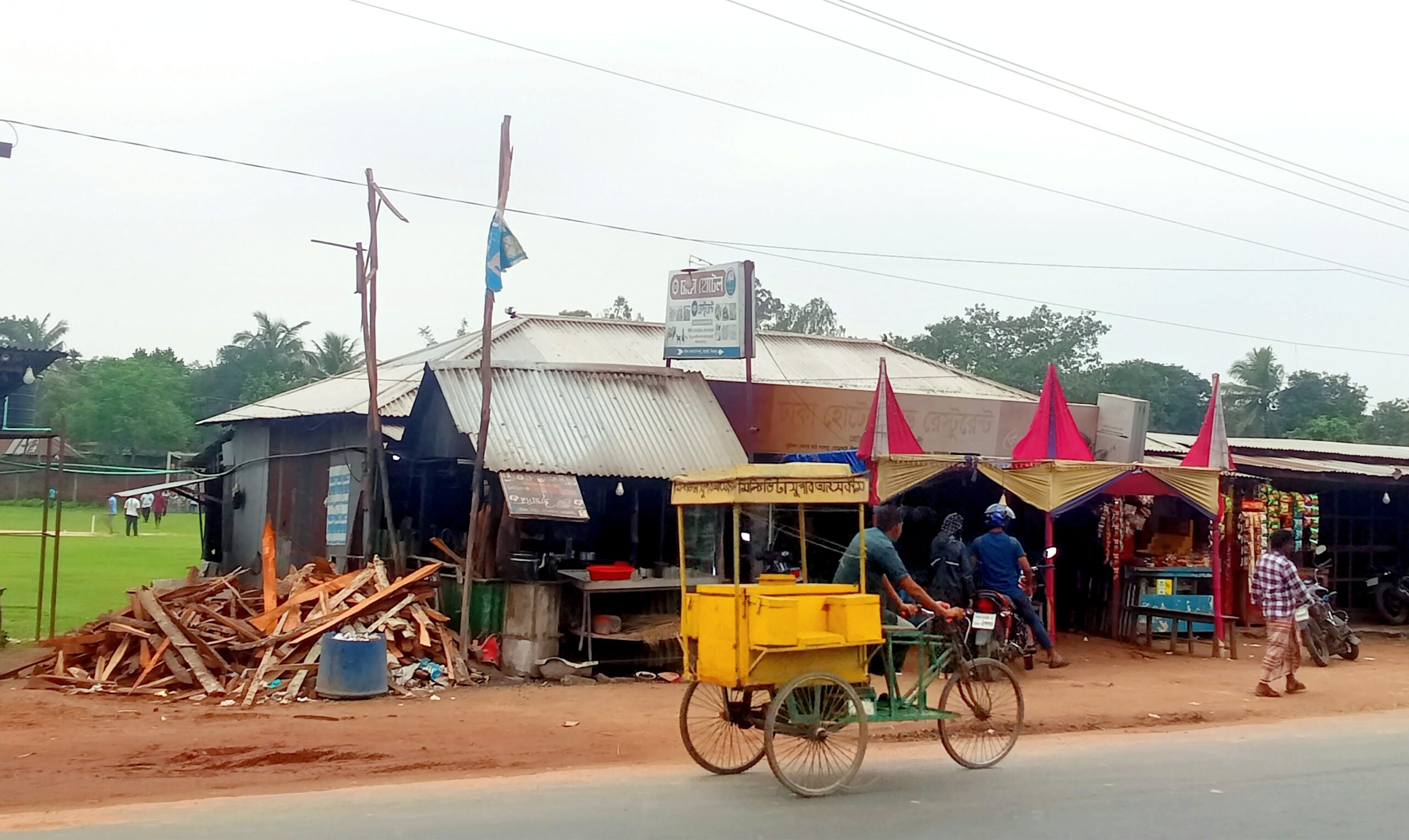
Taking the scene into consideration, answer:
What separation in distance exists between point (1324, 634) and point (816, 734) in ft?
37.2

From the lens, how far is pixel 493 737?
32.9ft

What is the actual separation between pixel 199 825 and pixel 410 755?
246 centimetres

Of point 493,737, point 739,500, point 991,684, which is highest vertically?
point 739,500

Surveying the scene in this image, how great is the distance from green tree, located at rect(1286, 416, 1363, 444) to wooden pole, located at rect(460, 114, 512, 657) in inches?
1576

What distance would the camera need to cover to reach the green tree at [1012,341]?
49.6m

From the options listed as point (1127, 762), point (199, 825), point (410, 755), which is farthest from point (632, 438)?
point (199, 825)

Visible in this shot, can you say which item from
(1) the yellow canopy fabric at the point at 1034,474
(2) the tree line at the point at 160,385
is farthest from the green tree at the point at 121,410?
(1) the yellow canopy fabric at the point at 1034,474

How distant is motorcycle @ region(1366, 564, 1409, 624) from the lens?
21.0m

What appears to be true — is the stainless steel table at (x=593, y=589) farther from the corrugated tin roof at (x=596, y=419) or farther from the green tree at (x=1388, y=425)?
the green tree at (x=1388, y=425)

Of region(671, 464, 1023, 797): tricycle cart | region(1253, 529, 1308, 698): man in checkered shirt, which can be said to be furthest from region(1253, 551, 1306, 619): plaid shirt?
region(671, 464, 1023, 797): tricycle cart

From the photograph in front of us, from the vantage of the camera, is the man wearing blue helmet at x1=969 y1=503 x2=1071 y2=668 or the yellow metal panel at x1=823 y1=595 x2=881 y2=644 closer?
the yellow metal panel at x1=823 y1=595 x2=881 y2=644

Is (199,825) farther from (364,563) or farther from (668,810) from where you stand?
(364,563)

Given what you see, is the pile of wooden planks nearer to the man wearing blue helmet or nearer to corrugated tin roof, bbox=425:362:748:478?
corrugated tin roof, bbox=425:362:748:478

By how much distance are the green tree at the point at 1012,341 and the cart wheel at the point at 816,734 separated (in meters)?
41.3
